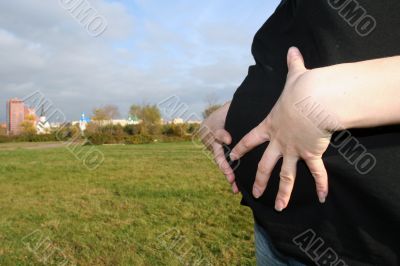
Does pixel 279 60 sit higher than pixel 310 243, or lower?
higher

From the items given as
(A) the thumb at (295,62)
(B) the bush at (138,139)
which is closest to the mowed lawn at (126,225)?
(A) the thumb at (295,62)

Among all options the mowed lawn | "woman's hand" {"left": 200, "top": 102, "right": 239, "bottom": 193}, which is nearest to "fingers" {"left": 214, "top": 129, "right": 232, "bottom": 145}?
"woman's hand" {"left": 200, "top": 102, "right": 239, "bottom": 193}

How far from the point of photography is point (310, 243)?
41.1 inches

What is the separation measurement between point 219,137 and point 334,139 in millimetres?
458

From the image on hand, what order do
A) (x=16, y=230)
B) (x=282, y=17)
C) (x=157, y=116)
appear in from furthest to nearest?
(x=157, y=116), (x=16, y=230), (x=282, y=17)

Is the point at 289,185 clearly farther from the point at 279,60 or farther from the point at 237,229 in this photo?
the point at 237,229

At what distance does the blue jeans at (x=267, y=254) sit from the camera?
3.85 ft

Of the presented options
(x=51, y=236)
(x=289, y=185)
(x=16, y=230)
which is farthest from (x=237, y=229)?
(x=289, y=185)

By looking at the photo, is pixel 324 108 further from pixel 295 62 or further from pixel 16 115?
pixel 16 115

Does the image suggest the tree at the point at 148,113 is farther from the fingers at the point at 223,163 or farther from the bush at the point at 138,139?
the fingers at the point at 223,163

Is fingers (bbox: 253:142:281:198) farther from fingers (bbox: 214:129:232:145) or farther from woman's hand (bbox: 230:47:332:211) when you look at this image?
fingers (bbox: 214:129:232:145)

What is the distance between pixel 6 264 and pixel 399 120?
154 inches

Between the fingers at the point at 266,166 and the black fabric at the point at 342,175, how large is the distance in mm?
54

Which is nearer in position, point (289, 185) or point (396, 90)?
point (396, 90)
